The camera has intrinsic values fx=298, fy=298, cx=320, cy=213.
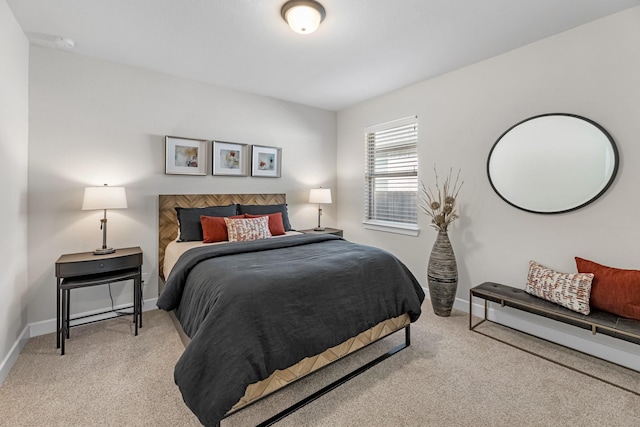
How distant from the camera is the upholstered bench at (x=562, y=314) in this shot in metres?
1.94

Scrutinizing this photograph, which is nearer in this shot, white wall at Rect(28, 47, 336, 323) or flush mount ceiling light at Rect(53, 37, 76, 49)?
flush mount ceiling light at Rect(53, 37, 76, 49)

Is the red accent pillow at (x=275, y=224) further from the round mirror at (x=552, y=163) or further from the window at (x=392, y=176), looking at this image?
the round mirror at (x=552, y=163)

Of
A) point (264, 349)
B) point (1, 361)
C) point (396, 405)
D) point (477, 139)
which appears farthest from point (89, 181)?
point (477, 139)

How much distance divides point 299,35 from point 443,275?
262 cm

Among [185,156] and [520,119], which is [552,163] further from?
[185,156]

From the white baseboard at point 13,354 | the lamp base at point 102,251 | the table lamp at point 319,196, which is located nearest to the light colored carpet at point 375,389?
the white baseboard at point 13,354

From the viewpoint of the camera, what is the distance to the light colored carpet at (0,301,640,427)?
171 centimetres

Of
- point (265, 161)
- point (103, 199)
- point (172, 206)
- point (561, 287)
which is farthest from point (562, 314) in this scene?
point (103, 199)

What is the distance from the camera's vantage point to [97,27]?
94.2 inches

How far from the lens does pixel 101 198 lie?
8.68 feet

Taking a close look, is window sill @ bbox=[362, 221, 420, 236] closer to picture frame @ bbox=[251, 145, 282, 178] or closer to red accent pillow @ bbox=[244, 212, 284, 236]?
red accent pillow @ bbox=[244, 212, 284, 236]

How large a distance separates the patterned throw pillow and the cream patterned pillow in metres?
2.53

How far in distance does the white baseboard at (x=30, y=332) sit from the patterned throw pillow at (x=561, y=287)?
12.3 ft

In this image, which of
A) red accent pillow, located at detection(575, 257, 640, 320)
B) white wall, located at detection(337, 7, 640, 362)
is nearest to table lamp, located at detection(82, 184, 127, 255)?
white wall, located at detection(337, 7, 640, 362)
